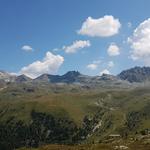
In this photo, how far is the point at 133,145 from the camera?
139 meters

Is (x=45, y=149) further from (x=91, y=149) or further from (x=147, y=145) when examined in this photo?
(x=147, y=145)

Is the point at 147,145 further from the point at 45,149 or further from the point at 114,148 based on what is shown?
the point at 45,149

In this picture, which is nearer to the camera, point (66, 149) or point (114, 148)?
point (114, 148)

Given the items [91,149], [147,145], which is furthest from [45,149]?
[147,145]

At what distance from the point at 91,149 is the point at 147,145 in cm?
2188

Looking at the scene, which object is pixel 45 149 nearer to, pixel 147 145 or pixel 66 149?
pixel 66 149

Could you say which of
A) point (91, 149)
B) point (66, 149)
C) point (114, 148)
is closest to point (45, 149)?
point (66, 149)

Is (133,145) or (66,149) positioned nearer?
(133,145)

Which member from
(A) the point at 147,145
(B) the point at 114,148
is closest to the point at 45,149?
(B) the point at 114,148

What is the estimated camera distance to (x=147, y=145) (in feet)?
440

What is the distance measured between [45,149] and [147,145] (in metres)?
47.5

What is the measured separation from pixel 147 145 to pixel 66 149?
35614 millimetres

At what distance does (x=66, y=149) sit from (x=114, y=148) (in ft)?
81.7

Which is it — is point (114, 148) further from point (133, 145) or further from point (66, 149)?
point (66, 149)
